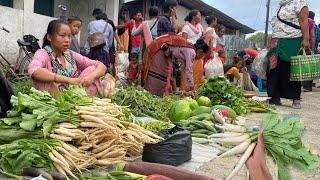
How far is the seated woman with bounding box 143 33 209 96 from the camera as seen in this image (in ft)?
25.4

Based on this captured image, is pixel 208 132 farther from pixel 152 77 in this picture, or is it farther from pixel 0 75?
pixel 152 77

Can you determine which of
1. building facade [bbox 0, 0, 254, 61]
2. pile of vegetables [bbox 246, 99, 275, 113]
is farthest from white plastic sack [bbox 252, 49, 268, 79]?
building facade [bbox 0, 0, 254, 61]

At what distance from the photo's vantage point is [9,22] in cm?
1010

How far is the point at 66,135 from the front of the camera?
134 inches

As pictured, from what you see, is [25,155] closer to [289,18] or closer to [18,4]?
[289,18]

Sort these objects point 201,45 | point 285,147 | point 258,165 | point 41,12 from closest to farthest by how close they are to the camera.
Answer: point 258,165
point 285,147
point 201,45
point 41,12

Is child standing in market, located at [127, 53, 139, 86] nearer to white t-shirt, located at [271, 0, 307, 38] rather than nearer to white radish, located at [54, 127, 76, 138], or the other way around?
white t-shirt, located at [271, 0, 307, 38]

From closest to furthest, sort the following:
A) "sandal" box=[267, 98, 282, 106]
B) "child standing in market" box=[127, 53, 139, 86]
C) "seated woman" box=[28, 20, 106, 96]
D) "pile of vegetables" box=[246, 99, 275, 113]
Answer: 1. "seated woman" box=[28, 20, 106, 96]
2. "pile of vegetables" box=[246, 99, 275, 113]
3. "sandal" box=[267, 98, 282, 106]
4. "child standing in market" box=[127, 53, 139, 86]

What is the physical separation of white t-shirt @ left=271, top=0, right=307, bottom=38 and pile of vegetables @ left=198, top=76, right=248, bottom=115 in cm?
155

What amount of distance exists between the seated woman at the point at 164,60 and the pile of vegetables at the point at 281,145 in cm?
427

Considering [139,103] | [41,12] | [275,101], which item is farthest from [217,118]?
[41,12]

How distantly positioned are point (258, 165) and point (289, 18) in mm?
5621

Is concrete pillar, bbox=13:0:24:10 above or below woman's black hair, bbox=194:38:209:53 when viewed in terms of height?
above

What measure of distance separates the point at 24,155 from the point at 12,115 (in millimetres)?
555
